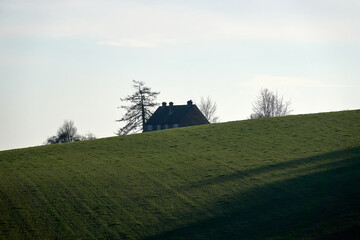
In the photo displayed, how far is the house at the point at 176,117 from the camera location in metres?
103

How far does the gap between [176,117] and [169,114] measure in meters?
2.40

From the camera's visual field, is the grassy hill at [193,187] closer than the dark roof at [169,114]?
Yes

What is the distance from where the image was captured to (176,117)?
343ft

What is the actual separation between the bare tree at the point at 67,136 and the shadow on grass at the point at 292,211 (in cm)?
5761

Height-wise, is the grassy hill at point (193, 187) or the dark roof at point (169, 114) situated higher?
the dark roof at point (169, 114)

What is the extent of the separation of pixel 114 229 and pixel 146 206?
342cm

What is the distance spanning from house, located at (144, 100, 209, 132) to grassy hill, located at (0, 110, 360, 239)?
54.9m

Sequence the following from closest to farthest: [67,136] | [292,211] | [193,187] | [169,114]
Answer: [292,211] → [193,187] → [67,136] → [169,114]

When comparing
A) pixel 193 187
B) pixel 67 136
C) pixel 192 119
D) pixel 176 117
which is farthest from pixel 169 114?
pixel 193 187

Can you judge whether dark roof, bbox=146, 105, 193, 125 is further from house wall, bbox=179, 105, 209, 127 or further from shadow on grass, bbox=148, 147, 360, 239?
shadow on grass, bbox=148, 147, 360, 239

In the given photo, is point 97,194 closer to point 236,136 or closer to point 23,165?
point 23,165

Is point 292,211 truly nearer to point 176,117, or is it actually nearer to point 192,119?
point 192,119

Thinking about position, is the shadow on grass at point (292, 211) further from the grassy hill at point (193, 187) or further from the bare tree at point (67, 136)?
the bare tree at point (67, 136)

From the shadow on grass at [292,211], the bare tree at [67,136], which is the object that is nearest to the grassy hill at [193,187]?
the shadow on grass at [292,211]
